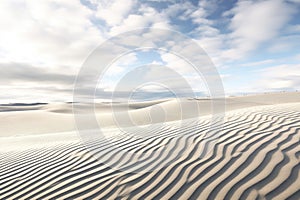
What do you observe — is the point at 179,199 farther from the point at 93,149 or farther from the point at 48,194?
the point at 93,149

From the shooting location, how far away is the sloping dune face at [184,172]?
2773mm

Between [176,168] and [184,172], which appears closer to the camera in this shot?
[184,172]

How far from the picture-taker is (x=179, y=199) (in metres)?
2.71

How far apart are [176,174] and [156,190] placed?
462 millimetres

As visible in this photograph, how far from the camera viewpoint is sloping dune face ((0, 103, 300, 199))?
2773 mm

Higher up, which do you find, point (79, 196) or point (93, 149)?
point (93, 149)

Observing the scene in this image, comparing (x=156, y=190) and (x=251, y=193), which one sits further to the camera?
(x=156, y=190)

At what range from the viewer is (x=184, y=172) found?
3.32 m

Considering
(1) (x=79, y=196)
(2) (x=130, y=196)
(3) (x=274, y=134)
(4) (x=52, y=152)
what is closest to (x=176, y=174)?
(2) (x=130, y=196)

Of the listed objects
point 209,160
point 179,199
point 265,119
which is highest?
point 265,119

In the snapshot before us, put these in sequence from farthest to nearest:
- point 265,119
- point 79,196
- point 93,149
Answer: point 265,119, point 93,149, point 79,196

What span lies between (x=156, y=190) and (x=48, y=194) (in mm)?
1653

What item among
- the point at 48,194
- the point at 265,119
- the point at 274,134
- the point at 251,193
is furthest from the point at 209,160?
the point at 265,119

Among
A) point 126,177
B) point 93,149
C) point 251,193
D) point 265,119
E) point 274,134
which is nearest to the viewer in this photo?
point 251,193
